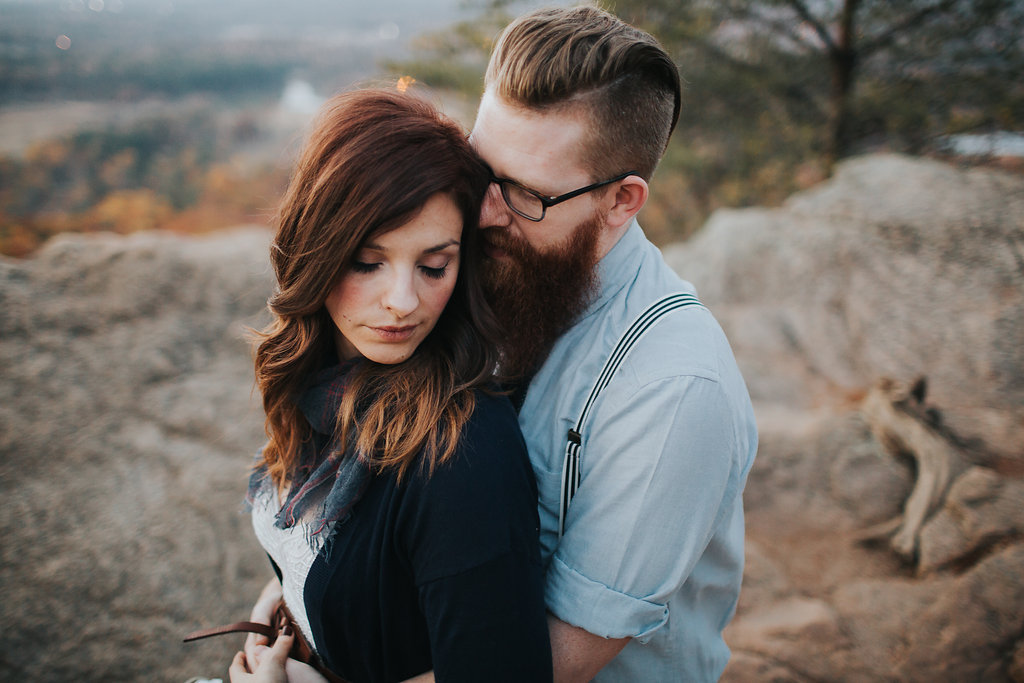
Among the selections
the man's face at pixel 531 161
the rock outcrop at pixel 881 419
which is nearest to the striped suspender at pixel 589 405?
the man's face at pixel 531 161

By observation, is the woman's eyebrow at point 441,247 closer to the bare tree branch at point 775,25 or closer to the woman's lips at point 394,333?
the woman's lips at point 394,333

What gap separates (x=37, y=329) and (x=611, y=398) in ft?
12.2

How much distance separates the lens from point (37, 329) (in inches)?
136

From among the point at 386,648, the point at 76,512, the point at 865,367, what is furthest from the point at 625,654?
the point at 865,367

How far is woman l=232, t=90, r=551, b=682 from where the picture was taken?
4.24 ft

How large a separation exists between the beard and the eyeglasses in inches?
3.4

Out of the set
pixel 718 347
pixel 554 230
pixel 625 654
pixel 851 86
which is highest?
pixel 851 86

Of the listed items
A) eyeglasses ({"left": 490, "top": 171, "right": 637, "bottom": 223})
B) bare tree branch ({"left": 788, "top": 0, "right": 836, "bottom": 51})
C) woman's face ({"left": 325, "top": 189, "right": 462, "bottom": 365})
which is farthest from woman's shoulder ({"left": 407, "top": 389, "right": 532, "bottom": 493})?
bare tree branch ({"left": 788, "top": 0, "right": 836, "bottom": 51})

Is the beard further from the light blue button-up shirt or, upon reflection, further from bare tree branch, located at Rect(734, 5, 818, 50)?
bare tree branch, located at Rect(734, 5, 818, 50)

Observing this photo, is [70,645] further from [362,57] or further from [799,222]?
[362,57]

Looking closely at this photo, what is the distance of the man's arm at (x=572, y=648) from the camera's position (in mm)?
1486

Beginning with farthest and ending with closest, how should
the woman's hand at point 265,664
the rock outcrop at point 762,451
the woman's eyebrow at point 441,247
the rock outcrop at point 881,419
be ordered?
the rock outcrop at point 881,419, the rock outcrop at point 762,451, the woman's hand at point 265,664, the woman's eyebrow at point 441,247

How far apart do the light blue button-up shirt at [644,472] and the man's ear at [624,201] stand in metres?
0.19

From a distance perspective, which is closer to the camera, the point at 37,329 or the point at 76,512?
the point at 76,512
